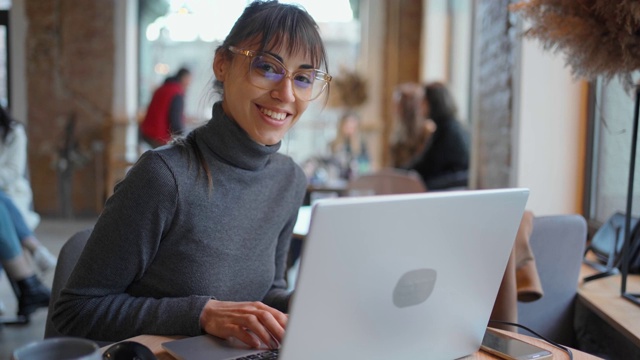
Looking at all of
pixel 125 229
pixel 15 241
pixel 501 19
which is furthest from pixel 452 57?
pixel 125 229

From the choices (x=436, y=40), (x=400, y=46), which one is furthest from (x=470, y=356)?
(x=400, y=46)

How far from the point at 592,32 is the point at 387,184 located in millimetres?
2500

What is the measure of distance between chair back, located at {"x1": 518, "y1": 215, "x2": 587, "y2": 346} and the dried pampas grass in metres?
0.43

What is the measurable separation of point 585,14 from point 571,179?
1.26 metres

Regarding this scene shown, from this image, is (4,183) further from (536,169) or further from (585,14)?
(585,14)

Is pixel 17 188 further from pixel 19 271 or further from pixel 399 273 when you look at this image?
pixel 399 273

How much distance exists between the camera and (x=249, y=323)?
3.61 ft

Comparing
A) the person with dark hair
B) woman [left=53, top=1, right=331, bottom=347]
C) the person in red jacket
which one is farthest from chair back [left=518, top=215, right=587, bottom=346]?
the person in red jacket

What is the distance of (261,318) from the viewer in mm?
1108

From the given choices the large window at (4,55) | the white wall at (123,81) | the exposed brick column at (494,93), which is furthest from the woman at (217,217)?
the large window at (4,55)

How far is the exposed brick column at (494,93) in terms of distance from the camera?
311cm

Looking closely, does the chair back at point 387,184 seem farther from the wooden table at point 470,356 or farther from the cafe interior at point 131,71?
the wooden table at point 470,356

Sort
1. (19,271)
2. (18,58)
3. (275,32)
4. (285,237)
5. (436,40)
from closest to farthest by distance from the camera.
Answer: (275,32) → (285,237) → (19,271) → (436,40) → (18,58)

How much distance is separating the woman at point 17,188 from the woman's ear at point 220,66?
7.83 feet
